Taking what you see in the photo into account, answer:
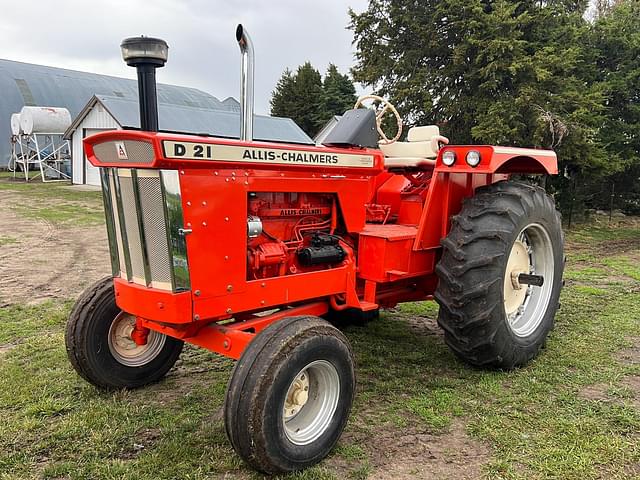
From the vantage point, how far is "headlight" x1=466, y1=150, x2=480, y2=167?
12.4ft

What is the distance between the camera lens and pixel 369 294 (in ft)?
12.7

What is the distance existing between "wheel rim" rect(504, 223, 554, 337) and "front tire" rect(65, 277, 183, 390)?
2483 millimetres

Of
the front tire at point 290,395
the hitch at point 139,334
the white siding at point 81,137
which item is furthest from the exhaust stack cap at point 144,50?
the white siding at point 81,137

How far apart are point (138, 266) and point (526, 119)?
34.5 ft

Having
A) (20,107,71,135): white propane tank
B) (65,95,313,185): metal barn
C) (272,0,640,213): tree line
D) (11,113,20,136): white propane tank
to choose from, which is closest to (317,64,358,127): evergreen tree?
(65,95,313,185): metal barn

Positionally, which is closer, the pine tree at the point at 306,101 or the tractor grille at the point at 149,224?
the tractor grille at the point at 149,224

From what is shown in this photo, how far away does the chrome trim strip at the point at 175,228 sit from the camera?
2783 mm

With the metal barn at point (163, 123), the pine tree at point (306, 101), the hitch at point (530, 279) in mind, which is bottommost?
the hitch at point (530, 279)

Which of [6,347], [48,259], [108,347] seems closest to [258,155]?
[108,347]

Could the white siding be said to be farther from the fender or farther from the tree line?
the fender

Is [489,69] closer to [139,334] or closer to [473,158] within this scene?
[473,158]

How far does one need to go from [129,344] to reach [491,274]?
2404mm

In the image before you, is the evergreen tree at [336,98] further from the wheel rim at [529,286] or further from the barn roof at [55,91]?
the wheel rim at [529,286]

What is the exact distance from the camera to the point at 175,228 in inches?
111
